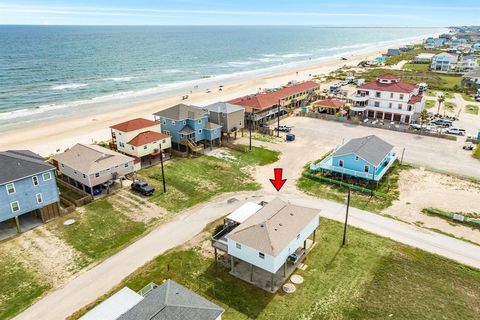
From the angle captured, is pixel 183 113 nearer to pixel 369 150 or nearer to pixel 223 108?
pixel 223 108

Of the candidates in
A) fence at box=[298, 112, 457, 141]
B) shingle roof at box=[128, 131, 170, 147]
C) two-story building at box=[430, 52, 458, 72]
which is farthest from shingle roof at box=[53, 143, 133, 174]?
two-story building at box=[430, 52, 458, 72]

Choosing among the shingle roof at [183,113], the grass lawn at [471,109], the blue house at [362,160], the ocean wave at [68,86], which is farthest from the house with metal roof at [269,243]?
the ocean wave at [68,86]

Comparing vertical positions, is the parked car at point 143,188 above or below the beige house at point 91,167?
below

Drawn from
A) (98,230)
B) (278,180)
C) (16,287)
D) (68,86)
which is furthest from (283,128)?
(68,86)

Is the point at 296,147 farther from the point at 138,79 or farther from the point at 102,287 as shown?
the point at 138,79

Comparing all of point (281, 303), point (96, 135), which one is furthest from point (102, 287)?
point (96, 135)

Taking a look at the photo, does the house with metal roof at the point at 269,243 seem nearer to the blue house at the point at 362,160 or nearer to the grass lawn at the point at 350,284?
the grass lawn at the point at 350,284
